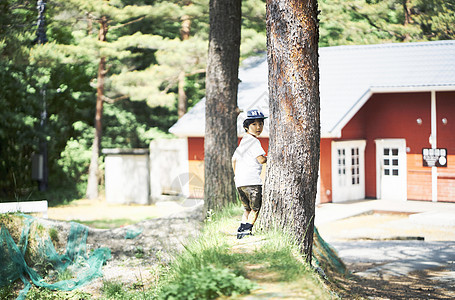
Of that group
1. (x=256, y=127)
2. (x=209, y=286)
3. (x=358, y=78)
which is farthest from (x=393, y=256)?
(x=358, y=78)

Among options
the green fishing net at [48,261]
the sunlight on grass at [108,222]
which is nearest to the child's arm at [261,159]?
the green fishing net at [48,261]

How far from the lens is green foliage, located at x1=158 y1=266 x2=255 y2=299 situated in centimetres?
445

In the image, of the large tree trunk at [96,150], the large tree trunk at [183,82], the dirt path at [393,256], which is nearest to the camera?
the dirt path at [393,256]

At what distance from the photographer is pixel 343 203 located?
20.6m

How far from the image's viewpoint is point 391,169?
70.2ft

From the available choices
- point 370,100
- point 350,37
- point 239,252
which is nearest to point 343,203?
point 370,100

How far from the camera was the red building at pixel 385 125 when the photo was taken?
20266mm

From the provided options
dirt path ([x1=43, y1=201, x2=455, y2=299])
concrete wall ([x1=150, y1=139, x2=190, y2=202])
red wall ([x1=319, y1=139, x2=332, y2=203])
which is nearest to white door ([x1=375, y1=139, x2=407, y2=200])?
red wall ([x1=319, y1=139, x2=332, y2=203])

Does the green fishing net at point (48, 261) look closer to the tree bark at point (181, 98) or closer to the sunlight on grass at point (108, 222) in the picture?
the sunlight on grass at point (108, 222)

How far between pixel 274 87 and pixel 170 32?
76.1 feet

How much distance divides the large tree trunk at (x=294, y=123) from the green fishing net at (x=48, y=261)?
11.9 ft

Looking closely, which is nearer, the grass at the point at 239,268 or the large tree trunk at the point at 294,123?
the grass at the point at 239,268

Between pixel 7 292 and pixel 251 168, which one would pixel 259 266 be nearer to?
pixel 251 168

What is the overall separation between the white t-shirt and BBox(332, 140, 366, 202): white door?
14282 millimetres
